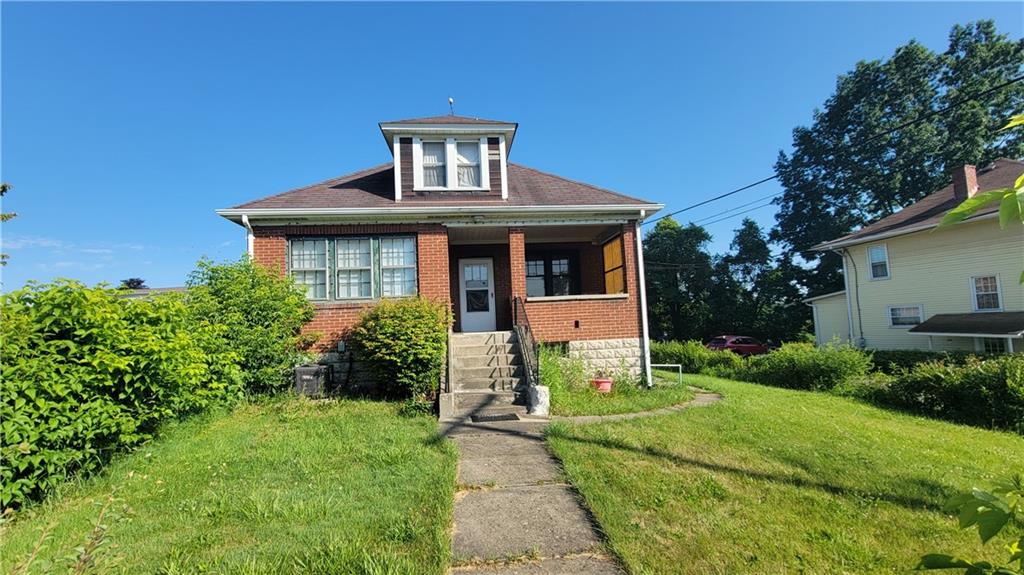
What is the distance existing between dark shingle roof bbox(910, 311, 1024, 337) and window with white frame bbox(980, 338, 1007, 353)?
699 millimetres

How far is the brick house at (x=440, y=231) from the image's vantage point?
32.4 feet

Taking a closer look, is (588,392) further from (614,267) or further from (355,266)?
(355,266)

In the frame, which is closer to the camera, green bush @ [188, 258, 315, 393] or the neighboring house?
green bush @ [188, 258, 315, 393]

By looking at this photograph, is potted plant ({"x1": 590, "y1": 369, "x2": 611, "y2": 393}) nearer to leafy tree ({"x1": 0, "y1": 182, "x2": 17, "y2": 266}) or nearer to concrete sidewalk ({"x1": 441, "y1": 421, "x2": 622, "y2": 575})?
concrete sidewalk ({"x1": 441, "y1": 421, "x2": 622, "y2": 575})

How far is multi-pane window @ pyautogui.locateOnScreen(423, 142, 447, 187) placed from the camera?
11023mm

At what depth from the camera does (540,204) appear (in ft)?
35.0

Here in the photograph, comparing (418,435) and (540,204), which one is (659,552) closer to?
(418,435)

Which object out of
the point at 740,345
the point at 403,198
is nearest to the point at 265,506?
the point at 403,198

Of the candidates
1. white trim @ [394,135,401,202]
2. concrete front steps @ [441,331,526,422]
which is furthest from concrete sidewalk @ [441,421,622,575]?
white trim @ [394,135,401,202]

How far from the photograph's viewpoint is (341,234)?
1016 centimetres

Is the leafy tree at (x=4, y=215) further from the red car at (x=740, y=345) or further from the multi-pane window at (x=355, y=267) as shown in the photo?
the red car at (x=740, y=345)

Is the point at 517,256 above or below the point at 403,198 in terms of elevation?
below

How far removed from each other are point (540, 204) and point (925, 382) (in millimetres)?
8896

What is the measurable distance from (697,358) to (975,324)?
8.62 metres
